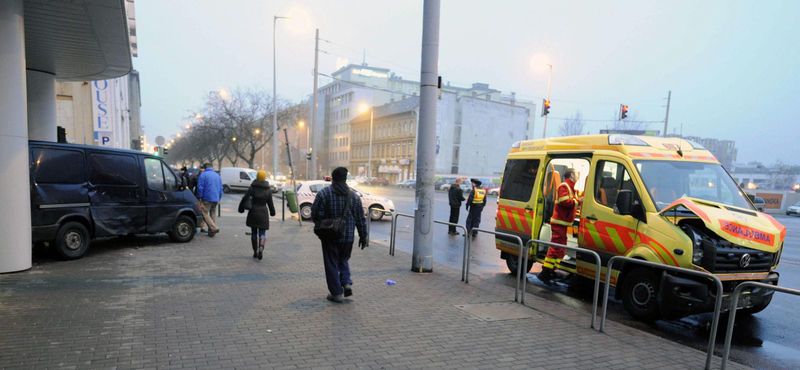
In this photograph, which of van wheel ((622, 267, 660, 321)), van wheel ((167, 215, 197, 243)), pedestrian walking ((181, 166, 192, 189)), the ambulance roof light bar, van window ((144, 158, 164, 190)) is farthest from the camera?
pedestrian walking ((181, 166, 192, 189))

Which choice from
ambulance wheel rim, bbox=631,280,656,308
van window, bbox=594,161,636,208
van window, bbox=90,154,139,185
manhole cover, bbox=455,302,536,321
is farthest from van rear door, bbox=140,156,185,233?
ambulance wheel rim, bbox=631,280,656,308

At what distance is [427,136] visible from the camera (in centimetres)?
750

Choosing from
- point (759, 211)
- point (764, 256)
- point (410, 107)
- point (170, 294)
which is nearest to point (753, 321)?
point (764, 256)

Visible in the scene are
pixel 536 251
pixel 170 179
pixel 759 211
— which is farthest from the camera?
pixel 170 179

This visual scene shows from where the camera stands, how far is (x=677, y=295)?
5.23 meters

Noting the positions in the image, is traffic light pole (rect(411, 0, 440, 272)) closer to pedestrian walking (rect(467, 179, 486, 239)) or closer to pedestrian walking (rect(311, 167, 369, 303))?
pedestrian walking (rect(311, 167, 369, 303))

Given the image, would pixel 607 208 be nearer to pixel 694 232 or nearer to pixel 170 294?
pixel 694 232

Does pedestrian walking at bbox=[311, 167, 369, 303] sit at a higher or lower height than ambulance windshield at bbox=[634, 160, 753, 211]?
lower

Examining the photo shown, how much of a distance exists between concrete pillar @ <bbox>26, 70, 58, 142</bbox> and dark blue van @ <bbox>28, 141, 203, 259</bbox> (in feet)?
8.38

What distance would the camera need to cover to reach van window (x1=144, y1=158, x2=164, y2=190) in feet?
30.0

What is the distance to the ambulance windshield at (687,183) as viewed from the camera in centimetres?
611

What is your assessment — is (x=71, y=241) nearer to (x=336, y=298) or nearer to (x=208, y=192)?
(x=208, y=192)

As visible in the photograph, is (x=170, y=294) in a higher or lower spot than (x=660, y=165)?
lower

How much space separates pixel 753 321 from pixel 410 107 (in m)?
61.5
